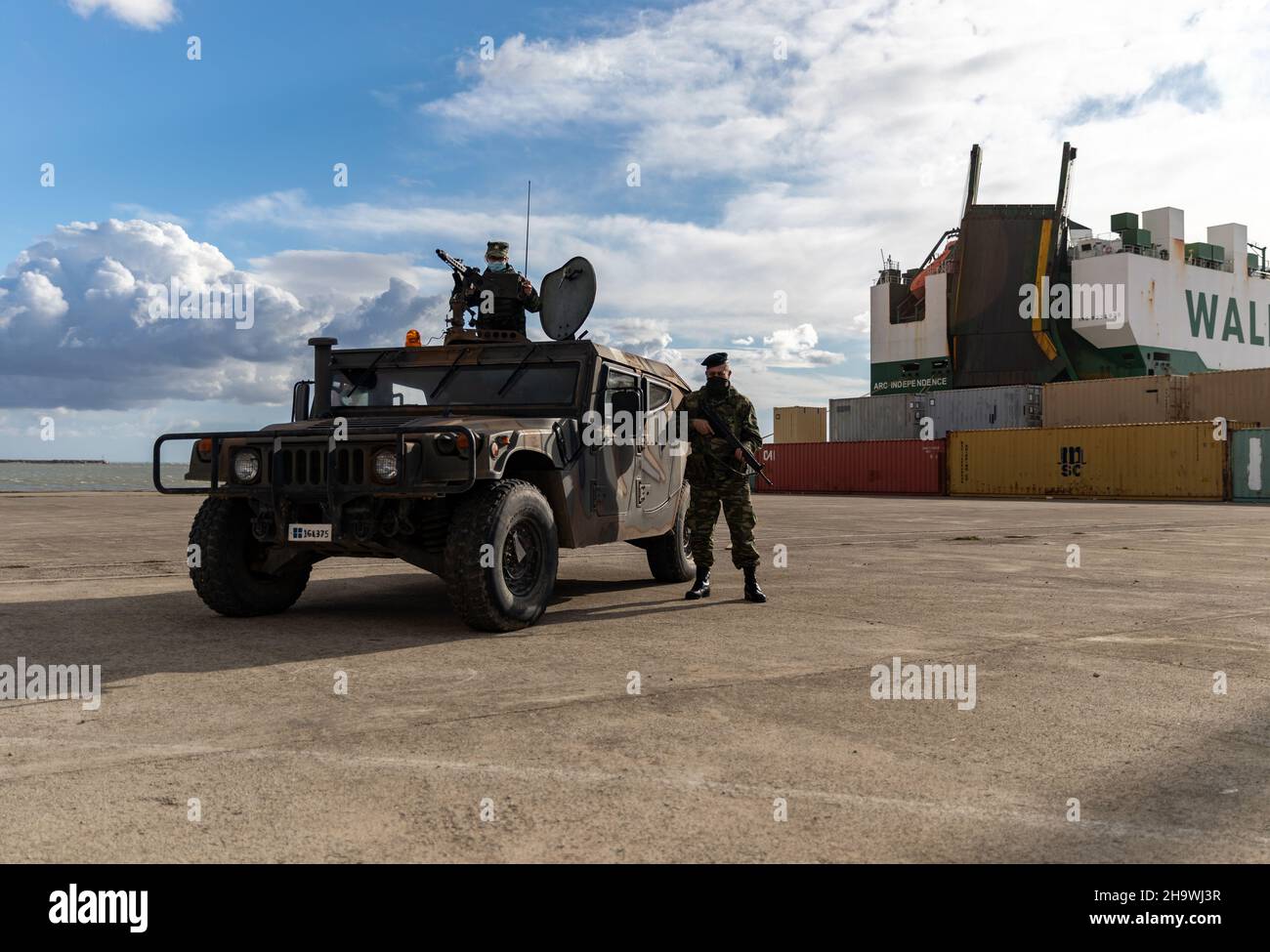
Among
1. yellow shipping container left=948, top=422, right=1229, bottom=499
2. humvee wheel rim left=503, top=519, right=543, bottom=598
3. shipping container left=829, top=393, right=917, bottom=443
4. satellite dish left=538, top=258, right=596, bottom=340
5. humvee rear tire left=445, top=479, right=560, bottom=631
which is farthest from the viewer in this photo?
shipping container left=829, top=393, right=917, bottom=443

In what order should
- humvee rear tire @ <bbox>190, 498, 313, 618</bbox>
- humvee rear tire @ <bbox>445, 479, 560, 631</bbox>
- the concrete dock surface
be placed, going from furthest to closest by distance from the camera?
1. humvee rear tire @ <bbox>190, 498, 313, 618</bbox>
2. humvee rear tire @ <bbox>445, 479, 560, 631</bbox>
3. the concrete dock surface

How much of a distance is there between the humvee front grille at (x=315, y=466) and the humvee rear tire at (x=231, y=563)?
0.68 m

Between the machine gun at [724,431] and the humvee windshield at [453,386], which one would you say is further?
the machine gun at [724,431]

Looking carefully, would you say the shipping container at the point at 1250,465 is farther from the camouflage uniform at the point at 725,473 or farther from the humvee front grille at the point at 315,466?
the humvee front grille at the point at 315,466

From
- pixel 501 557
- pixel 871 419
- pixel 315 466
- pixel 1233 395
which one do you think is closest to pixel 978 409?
pixel 871 419

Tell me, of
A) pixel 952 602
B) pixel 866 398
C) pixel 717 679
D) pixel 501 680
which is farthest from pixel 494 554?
pixel 866 398

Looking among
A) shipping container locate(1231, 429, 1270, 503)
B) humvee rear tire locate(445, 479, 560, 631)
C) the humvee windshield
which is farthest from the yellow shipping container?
humvee rear tire locate(445, 479, 560, 631)

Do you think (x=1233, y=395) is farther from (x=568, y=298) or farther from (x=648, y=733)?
(x=648, y=733)

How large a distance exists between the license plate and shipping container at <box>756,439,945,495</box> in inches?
1250

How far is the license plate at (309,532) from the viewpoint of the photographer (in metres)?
5.87

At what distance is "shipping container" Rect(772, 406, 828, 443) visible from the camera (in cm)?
5166

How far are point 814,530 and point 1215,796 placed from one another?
14.0 m

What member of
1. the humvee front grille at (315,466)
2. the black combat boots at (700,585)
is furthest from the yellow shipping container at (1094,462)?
the humvee front grille at (315,466)

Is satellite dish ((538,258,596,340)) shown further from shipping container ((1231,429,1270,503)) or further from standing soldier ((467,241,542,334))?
shipping container ((1231,429,1270,503))
